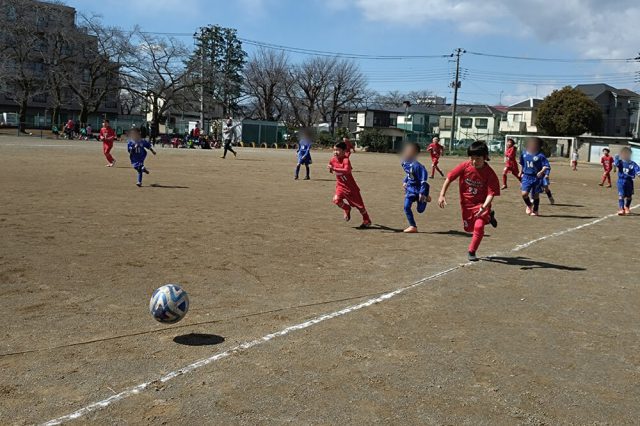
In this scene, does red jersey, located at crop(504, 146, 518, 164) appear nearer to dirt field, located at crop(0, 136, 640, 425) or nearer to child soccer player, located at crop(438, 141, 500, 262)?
dirt field, located at crop(0, 136, 640, 425)

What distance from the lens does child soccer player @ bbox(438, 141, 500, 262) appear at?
8016mm

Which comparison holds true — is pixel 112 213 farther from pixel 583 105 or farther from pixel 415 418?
pixel 583 105

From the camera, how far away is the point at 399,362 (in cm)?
446

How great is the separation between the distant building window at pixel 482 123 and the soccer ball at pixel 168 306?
91.1m

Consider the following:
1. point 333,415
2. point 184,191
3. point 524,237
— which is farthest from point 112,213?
point 333,415

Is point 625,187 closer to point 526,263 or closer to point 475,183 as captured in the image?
point 526,263

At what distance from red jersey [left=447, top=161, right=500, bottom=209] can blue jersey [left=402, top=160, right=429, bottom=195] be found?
1.97 metres

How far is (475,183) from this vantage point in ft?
27.0

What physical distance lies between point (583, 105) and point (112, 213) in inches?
2676

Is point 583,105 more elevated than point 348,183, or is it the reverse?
point 583,105

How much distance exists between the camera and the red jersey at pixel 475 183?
8125 millimetres

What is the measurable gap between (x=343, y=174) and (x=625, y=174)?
26.1 ft

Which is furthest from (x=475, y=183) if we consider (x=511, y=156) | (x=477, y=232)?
(x=511, y=156)

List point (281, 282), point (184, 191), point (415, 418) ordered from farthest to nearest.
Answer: point (184, 191) → point (281, 282) → point (415, 418)
